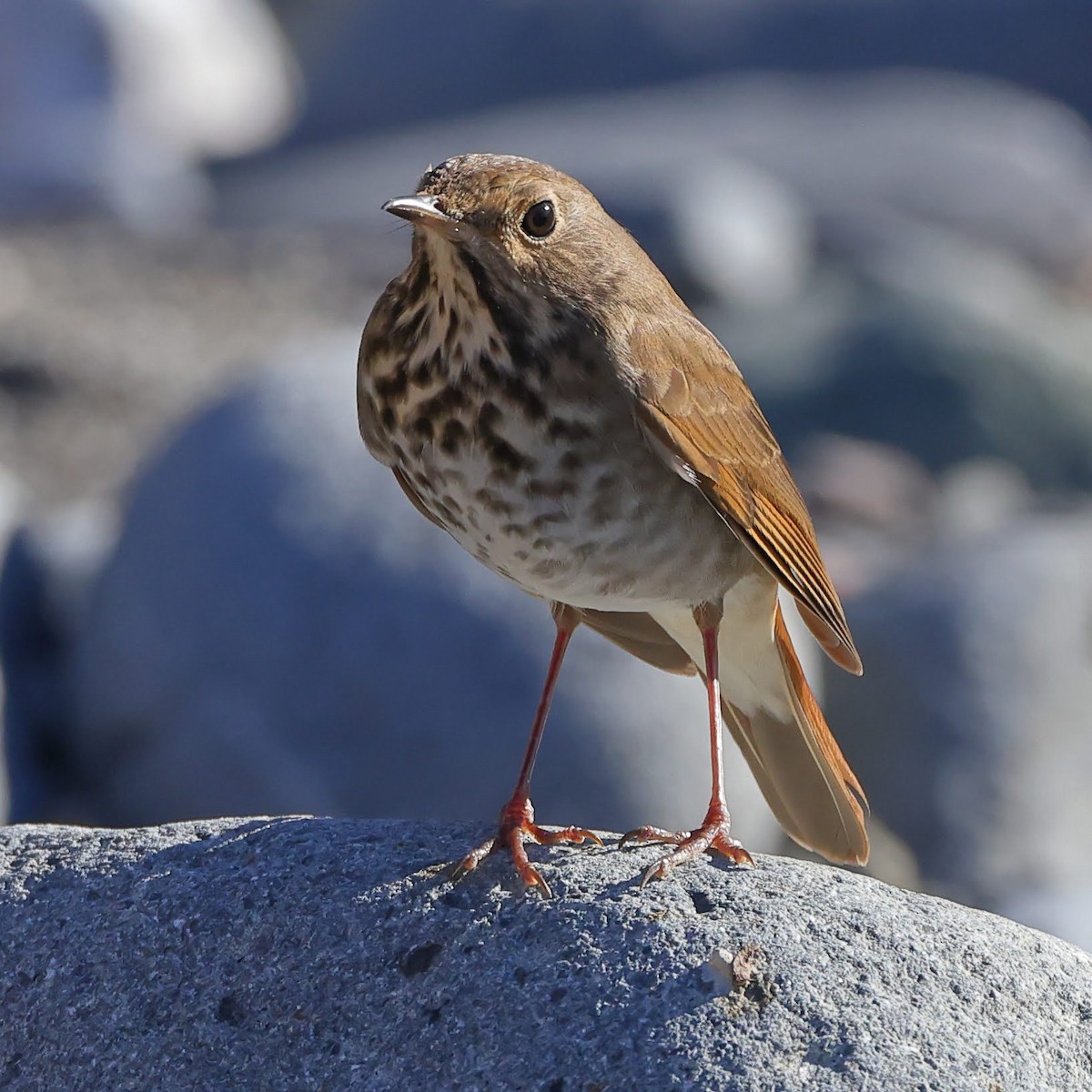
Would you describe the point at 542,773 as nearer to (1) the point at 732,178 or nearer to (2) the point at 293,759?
(2) the point at 293,759

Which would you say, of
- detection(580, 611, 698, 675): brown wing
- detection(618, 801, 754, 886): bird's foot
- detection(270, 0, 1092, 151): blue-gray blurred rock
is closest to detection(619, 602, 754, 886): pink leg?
detection(618, 801, 754, 886): bird's foot

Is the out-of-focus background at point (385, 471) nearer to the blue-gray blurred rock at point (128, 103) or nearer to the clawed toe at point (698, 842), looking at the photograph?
the blue-gray blurred rock at point (128, 103)

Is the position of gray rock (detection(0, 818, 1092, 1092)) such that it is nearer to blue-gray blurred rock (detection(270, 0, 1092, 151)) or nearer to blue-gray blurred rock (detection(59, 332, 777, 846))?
blue-gray blurred rock (detection(59, 332, 777, 846))

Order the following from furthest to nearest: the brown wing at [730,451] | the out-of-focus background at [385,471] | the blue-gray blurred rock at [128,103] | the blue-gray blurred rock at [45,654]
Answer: the blue-gray blurred rock at [128,103] → the blue-gray blurred rock at [45,654] → the out-of-focus background at [385,471] → the brown wing at [730,451]

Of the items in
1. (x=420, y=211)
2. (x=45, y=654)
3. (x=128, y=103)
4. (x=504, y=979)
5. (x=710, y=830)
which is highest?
(x=128, y=103)

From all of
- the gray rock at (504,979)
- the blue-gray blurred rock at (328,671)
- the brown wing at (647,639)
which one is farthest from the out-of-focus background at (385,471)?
the gray rock at (504,979)

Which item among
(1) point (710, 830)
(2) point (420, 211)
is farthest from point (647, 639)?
(2) point (420, 211)

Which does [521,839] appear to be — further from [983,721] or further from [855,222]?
[855,222]
